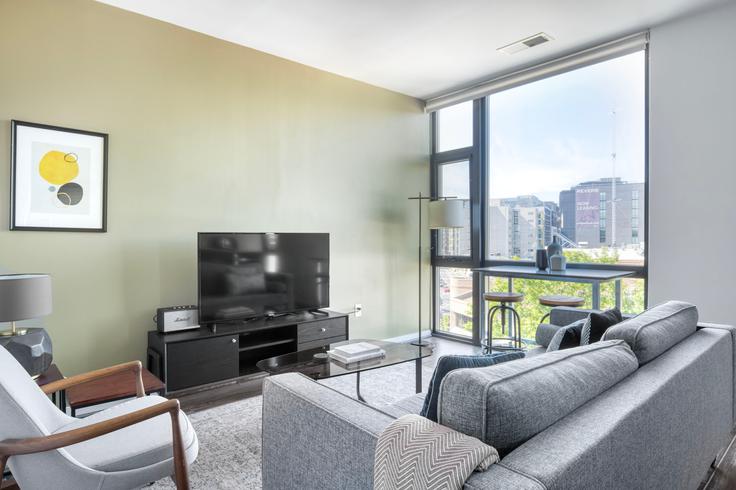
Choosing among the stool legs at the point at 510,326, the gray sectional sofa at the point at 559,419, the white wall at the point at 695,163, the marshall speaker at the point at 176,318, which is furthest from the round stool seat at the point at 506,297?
the marshall speaker at the point at 176,318

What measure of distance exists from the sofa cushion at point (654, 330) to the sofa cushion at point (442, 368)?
580 mm

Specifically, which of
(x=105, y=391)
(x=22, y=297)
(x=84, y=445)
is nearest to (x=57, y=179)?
(x=22, y=297)

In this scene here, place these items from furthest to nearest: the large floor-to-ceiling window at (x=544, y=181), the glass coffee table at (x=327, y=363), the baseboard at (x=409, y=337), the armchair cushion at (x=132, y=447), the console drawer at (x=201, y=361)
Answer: the baseboard at (x=409, y=337) < the large floor-to-ceiling window at (x=544, y=181) < the console drawer at (x=201, y=361) < the glass coffee table at (x=327, y=363) < the armchair cushion at (x=132, y=447)

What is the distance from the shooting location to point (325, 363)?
253cm

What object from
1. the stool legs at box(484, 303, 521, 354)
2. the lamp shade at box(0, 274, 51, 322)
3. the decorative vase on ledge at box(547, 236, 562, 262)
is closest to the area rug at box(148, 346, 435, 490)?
the stool legs at box(484, 303, 521, 354)

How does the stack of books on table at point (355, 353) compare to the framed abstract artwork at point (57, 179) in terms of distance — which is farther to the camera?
the framed abstract artwork at point (57, 179)

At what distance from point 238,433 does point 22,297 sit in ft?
4.38

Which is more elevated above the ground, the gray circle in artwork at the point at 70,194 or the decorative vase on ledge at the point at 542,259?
the gray circle in artwork at the point at 70,194

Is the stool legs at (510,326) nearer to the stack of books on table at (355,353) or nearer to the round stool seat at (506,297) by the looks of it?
the round stool seat at (506,297)

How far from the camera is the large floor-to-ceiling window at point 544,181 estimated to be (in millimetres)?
3605

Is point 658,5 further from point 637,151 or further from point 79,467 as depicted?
point 79,467

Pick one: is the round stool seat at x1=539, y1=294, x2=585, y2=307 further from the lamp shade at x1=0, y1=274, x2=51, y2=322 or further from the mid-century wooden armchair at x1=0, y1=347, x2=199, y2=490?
the lamp shade at x1=0, y1=274, x2=51, y2=322

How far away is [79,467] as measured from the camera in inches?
54.5

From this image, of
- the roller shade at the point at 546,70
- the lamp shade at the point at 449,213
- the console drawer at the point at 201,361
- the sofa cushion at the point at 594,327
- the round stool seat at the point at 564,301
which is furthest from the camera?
the lamp shade at the point at 449,213
